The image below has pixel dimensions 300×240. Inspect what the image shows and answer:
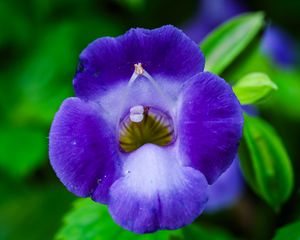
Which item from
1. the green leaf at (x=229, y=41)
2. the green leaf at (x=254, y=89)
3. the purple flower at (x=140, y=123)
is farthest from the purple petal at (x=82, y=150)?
the green leaf at (x=229, y=41)

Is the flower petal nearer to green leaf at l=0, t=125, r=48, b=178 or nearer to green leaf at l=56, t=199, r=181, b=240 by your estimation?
green leaf at l=56, t=199, r=181, b=240

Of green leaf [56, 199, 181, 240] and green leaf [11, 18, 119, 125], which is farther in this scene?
green leaf [11, 18, 119, 125]

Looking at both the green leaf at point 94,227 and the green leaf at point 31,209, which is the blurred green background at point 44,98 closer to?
the green leaf at point 31,209

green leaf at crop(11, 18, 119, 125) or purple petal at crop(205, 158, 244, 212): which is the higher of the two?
green leaf at crop(11, 18, 119, 125)

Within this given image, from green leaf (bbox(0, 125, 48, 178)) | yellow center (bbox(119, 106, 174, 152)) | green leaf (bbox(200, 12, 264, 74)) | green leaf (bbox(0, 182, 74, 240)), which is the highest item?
yellow center (bbox(119, 106, 174, 152))

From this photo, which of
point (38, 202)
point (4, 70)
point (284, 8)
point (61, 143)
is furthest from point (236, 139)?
point (284, 8)

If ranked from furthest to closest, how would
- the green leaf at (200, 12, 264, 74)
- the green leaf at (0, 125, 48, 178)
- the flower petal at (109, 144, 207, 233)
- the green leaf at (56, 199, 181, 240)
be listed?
the green leaf at (0, 125, 48, 178)
the green leaf at (200, 12, 264, 74)
the green leaf at (56, 199, 181, 240)
the flower petal at (109, 144, 207, 233)

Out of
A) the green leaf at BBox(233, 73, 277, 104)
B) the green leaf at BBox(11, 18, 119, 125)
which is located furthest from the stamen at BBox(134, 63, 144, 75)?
the green leaf at BBox(11, 18, 119, 125)
